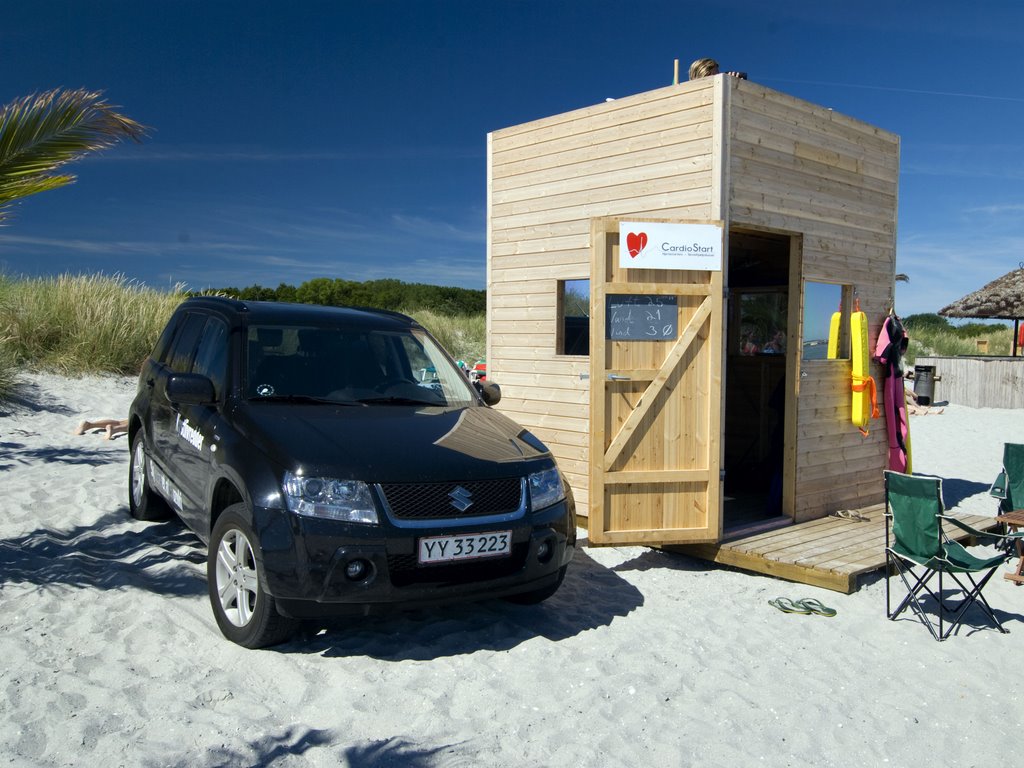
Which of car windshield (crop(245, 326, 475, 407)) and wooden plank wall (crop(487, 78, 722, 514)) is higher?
wooden plank wall (crop(487, 78, 722, 514))

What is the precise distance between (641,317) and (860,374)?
3035 mm

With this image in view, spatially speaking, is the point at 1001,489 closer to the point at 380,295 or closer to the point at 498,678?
the point at 498,678

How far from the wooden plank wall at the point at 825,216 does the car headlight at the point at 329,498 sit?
14.0 ft

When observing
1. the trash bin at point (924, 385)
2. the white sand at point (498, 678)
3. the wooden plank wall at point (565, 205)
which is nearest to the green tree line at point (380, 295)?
the trash bin at point (924, 385)

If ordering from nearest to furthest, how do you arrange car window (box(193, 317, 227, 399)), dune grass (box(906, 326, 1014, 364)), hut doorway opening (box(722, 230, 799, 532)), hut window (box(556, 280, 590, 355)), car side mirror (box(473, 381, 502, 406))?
1. car window (box(193, 317, 227, 399))
2. car side mirror (box(473, 381, 502, 406))
3. hut window (box(556, 280, 590, 355))
4. hut doorway opening (box(722, 230, 799, 532))
5. dune grass (box(906, 326, 1014, 364))

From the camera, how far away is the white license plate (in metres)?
4.30

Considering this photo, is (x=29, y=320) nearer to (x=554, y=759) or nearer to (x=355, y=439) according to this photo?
(x=355, y=439)

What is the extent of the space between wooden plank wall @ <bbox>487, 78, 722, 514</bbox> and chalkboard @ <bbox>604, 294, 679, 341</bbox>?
89cm

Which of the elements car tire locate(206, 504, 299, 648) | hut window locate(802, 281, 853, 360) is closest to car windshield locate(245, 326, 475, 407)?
car tire locate(206, 504, 299, 648)

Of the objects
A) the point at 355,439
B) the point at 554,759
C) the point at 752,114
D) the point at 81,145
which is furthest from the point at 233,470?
the point at 752,114

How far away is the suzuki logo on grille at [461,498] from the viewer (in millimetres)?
4418

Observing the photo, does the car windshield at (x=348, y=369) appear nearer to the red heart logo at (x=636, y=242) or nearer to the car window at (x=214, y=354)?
the car window at (x=214, y=354)

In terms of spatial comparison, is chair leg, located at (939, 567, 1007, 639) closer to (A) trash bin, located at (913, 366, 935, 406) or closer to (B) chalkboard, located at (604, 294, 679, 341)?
(B) chalkboard, located at (604, 294, 679, 341)

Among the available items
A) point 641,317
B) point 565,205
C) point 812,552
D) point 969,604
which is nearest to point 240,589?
point 641,317
